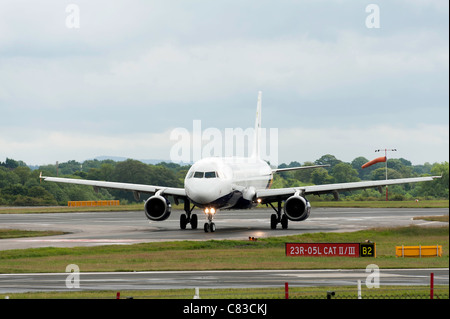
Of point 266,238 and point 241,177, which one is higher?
point 241,177

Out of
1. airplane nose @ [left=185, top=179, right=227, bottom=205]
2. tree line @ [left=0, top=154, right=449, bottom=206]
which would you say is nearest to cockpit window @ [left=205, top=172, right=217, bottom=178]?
airplane nose @ [left=185, top=179, right=227, bottom=205]

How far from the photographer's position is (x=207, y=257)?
4878 cm

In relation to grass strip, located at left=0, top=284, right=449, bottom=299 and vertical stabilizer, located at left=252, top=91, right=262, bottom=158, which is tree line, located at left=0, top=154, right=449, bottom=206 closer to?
vertical stabilizer, located at left=252, top=91, right=262, bottom=158

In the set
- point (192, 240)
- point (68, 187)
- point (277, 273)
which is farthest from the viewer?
point (68, 187)

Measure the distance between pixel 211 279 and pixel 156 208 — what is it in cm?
3075

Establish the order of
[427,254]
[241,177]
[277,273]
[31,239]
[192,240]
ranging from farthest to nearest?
[241,177] < [31,239] < [192,240] < [427,254] < [277,273]

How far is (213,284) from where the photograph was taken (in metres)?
35.3

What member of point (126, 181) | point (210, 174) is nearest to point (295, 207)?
point (210, 174)

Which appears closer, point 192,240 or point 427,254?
point 427,254

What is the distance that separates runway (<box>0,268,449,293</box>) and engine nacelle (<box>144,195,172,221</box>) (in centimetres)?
2596

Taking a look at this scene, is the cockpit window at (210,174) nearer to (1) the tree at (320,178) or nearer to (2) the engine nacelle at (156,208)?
(2) the engine nacelle at (156,208)
